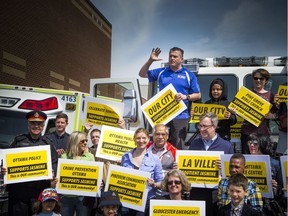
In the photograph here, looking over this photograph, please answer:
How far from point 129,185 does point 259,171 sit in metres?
1.64

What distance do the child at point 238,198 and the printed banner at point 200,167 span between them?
0.79 meters

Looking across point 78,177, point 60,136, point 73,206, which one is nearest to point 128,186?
point 78,177

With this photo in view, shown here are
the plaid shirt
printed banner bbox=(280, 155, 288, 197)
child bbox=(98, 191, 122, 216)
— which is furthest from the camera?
printed banner bbox=(280, 155, 288, 197)

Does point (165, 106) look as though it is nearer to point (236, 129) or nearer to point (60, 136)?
point (236, 129)

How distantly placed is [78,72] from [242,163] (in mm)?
22625

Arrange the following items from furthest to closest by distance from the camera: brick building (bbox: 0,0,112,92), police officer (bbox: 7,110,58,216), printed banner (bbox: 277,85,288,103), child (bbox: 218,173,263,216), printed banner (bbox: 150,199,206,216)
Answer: brick building (bbox: 0,0,112,92)
printed banner (bbox: 277,85,288,103)
police officer (bbox: 7,110,58,216)
printed banner (bbox: 150,199,206,216)
child (bbox: 218,173,263,216)

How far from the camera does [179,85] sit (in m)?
5.95

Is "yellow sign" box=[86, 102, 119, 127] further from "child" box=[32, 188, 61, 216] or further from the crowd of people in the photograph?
"child" box=[32, 188, 61, 216]

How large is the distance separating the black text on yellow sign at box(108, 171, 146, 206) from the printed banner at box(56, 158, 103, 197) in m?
0.27

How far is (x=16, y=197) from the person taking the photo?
16.0 ft

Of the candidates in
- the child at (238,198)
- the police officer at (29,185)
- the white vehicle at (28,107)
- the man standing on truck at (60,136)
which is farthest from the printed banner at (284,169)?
the white vehicle at (28,107)

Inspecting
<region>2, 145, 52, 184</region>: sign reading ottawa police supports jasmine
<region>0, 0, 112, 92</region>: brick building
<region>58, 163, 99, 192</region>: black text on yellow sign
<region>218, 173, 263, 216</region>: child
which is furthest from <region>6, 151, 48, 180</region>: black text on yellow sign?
<region>0, 0, 112, 92</region>: brick building

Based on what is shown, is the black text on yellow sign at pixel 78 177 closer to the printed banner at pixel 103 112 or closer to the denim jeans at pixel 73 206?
the denim jeans at pixel 73 206

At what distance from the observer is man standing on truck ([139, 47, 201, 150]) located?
229 inches
